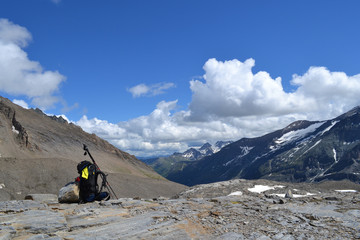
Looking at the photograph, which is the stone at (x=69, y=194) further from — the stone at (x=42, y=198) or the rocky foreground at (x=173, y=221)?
the stone at (x=42, y=198)

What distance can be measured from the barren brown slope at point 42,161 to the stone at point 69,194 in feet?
246

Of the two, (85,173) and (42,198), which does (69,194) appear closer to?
(85,173)

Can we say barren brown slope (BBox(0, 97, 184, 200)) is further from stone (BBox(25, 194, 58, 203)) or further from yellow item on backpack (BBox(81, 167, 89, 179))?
yellow item on backpack (BBox(81, 167, 89, 179))

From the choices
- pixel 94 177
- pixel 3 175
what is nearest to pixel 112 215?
pixel 94 177

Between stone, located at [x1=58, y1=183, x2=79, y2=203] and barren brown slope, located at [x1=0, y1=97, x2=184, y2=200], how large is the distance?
2953 inches

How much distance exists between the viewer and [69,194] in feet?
61.7

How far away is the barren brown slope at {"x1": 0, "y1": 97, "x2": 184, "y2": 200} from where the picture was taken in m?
90.8

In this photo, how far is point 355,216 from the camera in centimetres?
1650

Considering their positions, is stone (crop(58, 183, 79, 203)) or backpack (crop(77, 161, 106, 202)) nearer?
stone (crop(58, 183, 79, 203))

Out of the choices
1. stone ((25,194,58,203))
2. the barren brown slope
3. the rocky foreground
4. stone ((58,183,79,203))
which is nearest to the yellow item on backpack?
stone ((58,183,79,203))

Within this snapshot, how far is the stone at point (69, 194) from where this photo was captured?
61.4 ft

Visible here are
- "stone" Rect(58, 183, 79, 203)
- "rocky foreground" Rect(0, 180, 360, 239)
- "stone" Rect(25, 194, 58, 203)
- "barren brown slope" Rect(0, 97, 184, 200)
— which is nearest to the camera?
"rocky foreground" Rect(0, 180, 360, 239)

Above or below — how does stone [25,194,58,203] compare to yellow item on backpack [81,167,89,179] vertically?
below

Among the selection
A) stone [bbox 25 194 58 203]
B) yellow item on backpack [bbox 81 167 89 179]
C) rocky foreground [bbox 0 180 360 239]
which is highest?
yellow item on backpack [bbox 81 167 89 179]
